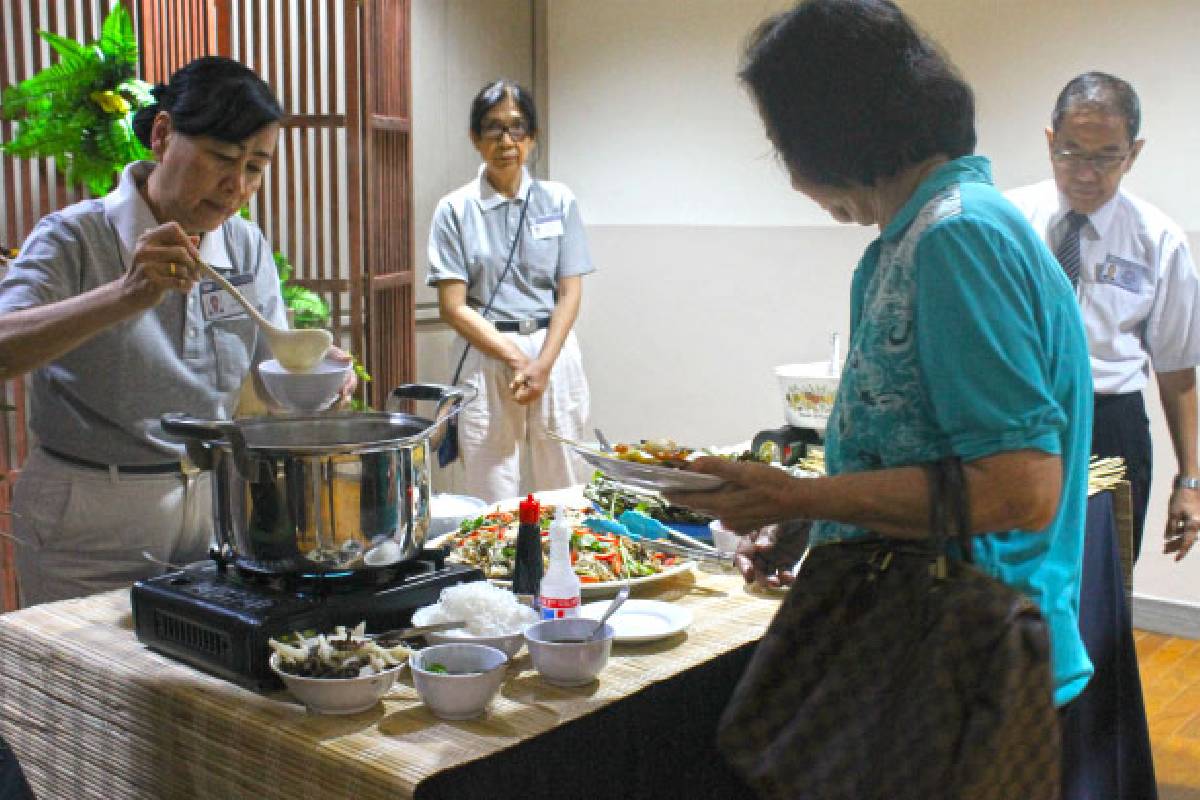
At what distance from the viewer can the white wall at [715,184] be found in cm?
434

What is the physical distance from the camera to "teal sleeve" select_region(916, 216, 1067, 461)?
1.21 meters

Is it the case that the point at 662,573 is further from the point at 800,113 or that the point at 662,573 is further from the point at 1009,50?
the point at 1009,50

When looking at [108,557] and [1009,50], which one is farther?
[1009,50]

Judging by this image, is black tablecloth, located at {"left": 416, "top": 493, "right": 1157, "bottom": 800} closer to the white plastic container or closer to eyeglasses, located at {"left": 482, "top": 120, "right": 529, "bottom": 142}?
the white plastic container

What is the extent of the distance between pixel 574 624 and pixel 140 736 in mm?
592

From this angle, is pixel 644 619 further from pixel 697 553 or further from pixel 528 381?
pixel 528 381

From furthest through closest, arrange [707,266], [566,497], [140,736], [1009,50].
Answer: [707,266], [1009,50], [566,497], [140,736]

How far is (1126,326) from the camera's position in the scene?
302 cm

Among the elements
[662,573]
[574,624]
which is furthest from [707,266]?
[574,624]

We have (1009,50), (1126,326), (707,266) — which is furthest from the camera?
(707,266)

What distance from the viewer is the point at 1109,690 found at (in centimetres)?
245

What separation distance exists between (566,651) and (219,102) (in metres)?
1.08

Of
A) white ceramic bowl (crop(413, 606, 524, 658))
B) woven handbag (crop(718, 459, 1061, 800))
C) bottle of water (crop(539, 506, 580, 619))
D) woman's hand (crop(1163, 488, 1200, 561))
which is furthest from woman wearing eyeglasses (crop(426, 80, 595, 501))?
woven handbag (crop(718, 459, 1061, 800))

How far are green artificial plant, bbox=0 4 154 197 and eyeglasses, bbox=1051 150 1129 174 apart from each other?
2.38 metres
